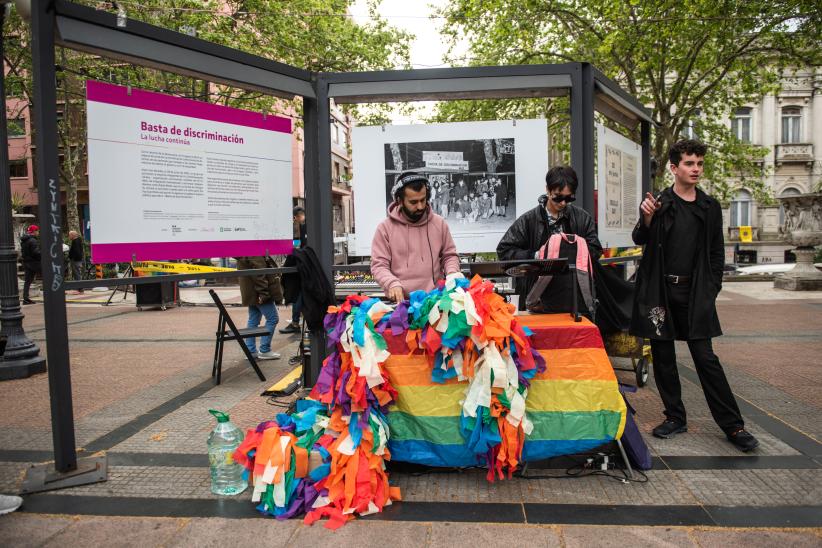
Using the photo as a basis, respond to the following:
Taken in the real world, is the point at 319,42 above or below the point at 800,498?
above

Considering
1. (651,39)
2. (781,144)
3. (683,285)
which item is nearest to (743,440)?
(683,285)

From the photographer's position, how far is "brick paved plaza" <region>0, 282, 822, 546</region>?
9.34 ft

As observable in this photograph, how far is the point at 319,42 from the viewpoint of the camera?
61.5 feet

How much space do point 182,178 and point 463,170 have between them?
236cm

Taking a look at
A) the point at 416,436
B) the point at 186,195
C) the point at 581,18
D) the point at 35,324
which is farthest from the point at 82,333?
the point at 581,18

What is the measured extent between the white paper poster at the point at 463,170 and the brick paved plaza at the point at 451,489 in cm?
200

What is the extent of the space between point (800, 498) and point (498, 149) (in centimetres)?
336

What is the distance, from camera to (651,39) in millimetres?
13086

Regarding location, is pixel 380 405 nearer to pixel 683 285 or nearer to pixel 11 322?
pixel 683 285

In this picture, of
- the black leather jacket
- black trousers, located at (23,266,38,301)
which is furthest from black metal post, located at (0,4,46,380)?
black trousers, located at (23,266,38,301)

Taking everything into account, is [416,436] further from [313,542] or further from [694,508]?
[694,508]

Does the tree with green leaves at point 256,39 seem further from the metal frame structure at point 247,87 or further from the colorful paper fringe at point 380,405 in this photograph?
the colorful paper fringe at point 380,405

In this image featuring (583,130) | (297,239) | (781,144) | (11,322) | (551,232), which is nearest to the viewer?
(551,232)

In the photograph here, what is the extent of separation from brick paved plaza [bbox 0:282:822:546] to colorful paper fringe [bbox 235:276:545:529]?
6.4 inches
